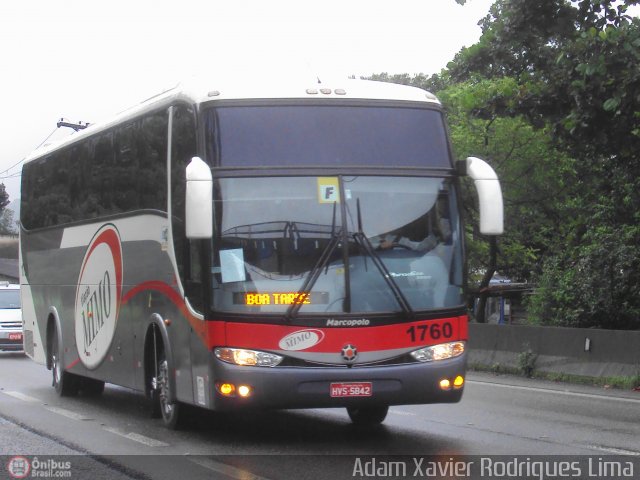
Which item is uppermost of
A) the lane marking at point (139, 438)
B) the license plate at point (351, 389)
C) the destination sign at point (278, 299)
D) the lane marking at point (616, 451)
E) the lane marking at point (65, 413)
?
the destination sign at point (278, 299)

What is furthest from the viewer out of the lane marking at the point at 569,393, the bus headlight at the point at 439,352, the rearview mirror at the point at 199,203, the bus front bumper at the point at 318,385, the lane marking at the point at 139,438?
the lane marking at the point at 569,393

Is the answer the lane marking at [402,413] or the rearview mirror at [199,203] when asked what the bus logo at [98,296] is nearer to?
the lane marking at [402,413]

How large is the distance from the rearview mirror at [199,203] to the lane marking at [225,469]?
1934 millimetres

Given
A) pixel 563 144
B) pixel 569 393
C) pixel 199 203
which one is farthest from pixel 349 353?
pixel 563 144

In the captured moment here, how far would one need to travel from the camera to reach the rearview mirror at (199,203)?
362 inches

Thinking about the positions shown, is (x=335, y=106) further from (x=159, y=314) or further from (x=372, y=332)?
(x=159, y=314)

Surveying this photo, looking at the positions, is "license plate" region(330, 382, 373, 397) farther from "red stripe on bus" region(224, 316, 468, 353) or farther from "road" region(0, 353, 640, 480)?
"road" region(0, 353, 640, 480)

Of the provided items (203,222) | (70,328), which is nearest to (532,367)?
(70,328)

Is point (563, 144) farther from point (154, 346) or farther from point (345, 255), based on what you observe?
point (345, 255)

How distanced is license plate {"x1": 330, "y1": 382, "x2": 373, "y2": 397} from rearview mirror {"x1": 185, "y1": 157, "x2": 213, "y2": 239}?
5.73ft

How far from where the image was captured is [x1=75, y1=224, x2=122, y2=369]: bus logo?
13195 mm

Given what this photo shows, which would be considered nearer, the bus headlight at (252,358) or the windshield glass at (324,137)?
the bus headlight at (252,358)

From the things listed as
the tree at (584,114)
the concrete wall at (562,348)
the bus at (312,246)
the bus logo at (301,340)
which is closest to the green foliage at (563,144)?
the tree at (584,114)

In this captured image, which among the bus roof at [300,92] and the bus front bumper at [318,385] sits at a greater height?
the bus roof at [300,92]
